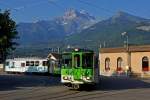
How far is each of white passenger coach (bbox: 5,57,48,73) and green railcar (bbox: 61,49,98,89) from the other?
3841 cm

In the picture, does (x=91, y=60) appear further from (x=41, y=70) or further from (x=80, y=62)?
(x=41, y=70)

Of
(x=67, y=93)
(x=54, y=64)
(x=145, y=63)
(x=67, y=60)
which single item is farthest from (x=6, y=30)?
(x=145, y=63)

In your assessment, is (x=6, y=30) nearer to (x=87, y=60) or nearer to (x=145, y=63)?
(x=87, y=60)

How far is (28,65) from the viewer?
77.2 meters

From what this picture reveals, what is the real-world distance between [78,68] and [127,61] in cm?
4810

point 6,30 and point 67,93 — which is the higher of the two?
point 6,30

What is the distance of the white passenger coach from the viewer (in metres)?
73.9

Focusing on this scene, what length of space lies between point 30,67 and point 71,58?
43079 mm

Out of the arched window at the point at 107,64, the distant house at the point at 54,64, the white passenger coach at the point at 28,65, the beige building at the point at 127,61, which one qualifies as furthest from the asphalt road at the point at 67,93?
the arched window at the point at 107,64

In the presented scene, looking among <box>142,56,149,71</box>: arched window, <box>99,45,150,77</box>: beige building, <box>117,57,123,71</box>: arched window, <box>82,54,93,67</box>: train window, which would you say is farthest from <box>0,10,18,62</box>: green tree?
<box>117,57,123,71</box>: arched window

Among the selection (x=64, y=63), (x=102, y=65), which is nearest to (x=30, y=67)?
(x=102, y=65)

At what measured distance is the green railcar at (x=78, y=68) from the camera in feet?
109

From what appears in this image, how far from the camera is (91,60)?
3406cm

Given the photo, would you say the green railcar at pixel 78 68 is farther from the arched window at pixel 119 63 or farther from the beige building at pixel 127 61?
the arched window at pixel 119 63
